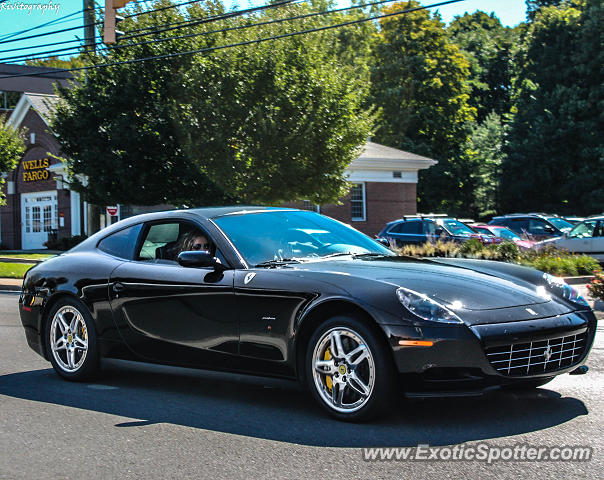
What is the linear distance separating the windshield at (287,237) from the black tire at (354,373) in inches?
35.4

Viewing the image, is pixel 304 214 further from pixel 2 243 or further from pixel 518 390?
pixel 2 243

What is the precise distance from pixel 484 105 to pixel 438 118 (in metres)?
14.1

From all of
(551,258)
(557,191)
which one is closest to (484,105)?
(557,191)

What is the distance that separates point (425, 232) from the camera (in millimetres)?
22672

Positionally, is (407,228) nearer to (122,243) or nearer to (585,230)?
(585,230)

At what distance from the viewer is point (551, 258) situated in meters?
18.8

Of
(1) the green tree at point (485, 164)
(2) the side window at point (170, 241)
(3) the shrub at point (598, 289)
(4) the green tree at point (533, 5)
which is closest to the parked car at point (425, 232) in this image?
(3) the shrub at point (598, 289)

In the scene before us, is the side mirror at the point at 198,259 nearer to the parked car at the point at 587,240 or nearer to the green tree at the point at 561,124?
the parked car at the point at 587,240

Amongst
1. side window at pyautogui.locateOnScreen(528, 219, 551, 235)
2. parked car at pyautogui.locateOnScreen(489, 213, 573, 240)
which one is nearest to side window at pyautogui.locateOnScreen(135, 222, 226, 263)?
parked car at pyautogui.locateOnScreen(489, 213, 573, 240)

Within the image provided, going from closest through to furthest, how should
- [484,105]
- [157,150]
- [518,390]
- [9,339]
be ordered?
[518,390]
[9,339]
[157,150]
[484,105]

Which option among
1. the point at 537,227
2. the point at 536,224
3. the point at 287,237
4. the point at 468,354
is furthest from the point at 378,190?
the point at 468,354

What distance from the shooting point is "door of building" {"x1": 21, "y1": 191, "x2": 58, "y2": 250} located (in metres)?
40.8

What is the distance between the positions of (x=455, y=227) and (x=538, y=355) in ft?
62.1

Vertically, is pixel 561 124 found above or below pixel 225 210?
above
